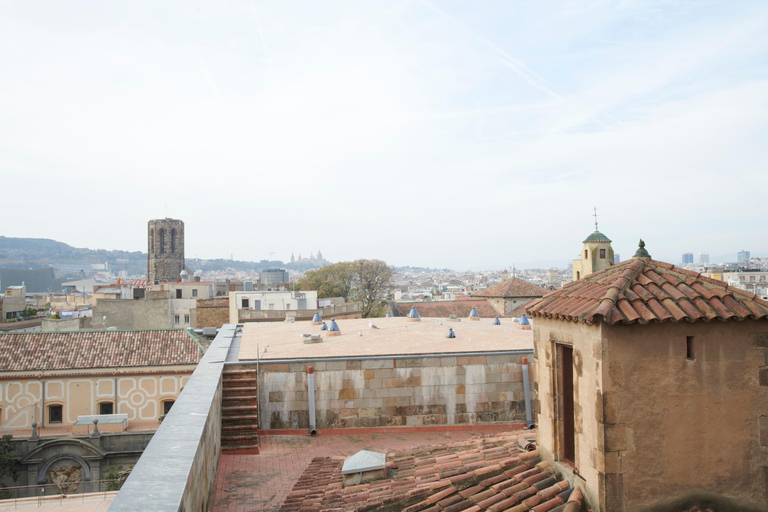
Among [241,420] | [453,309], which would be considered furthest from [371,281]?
[241,420]

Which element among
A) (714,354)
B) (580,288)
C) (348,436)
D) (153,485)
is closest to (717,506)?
(714,354)

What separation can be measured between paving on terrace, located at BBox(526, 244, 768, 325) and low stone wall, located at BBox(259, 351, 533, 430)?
624 cm

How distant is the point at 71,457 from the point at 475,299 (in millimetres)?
42914

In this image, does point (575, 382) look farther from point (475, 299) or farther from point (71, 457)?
point (475, 299)

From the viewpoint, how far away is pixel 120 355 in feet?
95.6

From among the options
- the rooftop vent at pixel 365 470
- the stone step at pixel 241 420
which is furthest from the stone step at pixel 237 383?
the rooftop vent at pixel 365 470

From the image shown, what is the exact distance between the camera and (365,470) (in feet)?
22.4

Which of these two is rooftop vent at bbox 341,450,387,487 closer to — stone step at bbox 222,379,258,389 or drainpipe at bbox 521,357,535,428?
stone step at bbox 222,379,258,389

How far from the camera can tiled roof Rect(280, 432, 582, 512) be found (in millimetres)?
5293

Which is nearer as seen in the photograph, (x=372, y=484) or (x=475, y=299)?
(x=372, y=484)

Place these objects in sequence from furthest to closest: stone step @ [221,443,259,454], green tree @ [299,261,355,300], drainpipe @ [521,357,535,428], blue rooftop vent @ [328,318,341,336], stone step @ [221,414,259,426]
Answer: green tree @ [299,261,355,300] → blue rooftop vent @ [328,318,341,336] → drainpipe @ [521,357,535,428] → stone step @ [221,414,259,426] → stone step @ [221,443,259,454]

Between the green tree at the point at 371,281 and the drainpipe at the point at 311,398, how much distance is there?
5174cm

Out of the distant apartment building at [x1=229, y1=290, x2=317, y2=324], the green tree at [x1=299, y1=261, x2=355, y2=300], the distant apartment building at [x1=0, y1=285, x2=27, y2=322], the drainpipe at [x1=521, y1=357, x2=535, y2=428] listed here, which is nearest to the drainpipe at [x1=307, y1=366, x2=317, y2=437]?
the drainpipe at [x1=521, y1=357, x2=535, y2=428]

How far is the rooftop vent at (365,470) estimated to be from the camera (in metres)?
6.82
